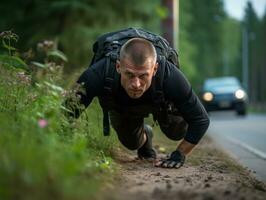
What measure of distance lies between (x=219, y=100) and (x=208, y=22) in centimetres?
6656

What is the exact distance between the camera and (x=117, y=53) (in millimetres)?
6117

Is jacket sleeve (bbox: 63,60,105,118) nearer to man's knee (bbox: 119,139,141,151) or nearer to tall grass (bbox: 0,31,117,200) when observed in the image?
tall grass (bbox: 0,31,117,200)

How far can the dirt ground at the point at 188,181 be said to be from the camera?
413cm

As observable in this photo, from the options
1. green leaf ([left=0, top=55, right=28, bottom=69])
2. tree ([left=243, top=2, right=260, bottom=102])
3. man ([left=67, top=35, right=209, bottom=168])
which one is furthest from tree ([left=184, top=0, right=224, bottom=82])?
man ([left=67, top=35, right=209, bottom=168])

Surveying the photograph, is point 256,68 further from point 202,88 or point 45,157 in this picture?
point 45,157

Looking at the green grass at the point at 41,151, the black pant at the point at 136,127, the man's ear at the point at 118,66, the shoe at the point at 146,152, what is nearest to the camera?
the green grass at the point at 41,151

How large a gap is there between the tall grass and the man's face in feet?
1.72

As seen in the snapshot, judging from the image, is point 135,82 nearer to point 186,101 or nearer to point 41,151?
point 186,101

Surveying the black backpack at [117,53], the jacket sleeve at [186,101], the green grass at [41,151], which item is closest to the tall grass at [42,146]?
the green grass at [41,151]

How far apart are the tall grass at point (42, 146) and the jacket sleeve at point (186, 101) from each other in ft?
2.67

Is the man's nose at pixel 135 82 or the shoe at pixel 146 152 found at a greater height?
the man's nose at pixel 135 82

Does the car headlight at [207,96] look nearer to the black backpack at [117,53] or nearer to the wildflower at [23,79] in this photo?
the black backpack at [117,53]

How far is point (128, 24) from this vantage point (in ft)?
56.1

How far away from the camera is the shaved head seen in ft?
18.4
